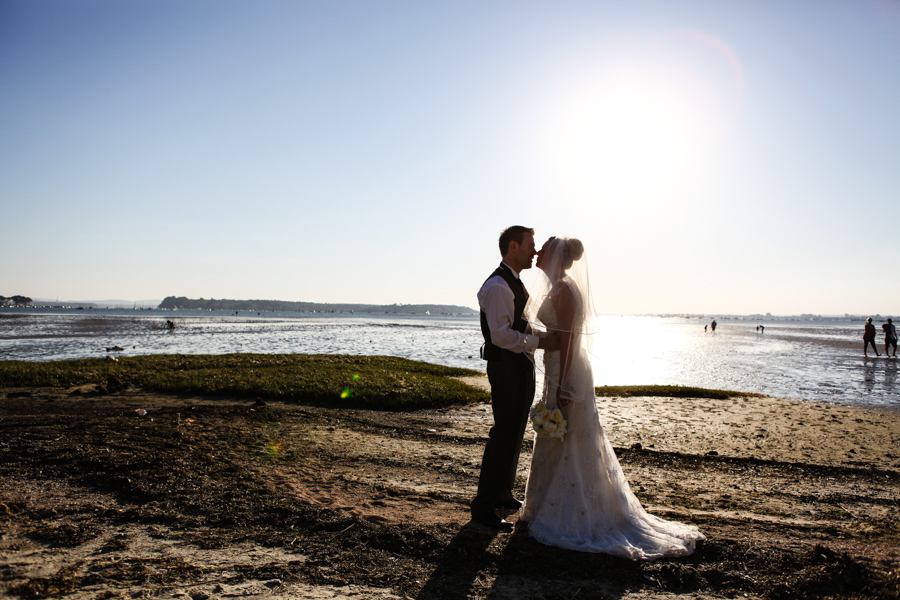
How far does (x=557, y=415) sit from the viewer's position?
4.89 meters

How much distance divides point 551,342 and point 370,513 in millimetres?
2615

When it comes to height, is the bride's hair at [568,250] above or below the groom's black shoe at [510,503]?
above

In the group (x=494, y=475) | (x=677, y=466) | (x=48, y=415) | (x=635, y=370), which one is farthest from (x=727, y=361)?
(x=48, y=415)

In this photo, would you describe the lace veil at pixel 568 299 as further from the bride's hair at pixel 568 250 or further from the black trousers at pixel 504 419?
the black trousers at pixel 504 419

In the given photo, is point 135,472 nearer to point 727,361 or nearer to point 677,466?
point 677,466

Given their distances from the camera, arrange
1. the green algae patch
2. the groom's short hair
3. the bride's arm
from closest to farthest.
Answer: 1. the bride's arm
2. the groom's short hair
3. the green algae patch

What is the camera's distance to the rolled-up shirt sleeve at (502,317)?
4809 mm

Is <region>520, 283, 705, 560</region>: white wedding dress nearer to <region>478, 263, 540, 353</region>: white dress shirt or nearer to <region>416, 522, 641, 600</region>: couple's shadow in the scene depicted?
<region>416, 522, 641, 600</region>: couple's shadow

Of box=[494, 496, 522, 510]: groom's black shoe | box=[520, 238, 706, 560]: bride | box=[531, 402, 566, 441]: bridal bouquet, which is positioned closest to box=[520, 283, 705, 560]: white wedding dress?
box=[520, 238, 706, 560]: bride

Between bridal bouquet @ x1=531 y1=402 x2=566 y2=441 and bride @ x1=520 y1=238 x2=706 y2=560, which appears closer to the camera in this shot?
bride @ x1=520 y1=238 x2=706 y2=560

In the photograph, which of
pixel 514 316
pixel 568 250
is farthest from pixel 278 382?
pixel 568 250

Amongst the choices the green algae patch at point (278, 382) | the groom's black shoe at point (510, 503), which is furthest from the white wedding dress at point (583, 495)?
the green algae patch at point (278, 382)

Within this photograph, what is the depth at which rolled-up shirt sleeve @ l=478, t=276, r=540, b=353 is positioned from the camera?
189 inches

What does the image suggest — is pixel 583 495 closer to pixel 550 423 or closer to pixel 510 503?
pixel 550 423
